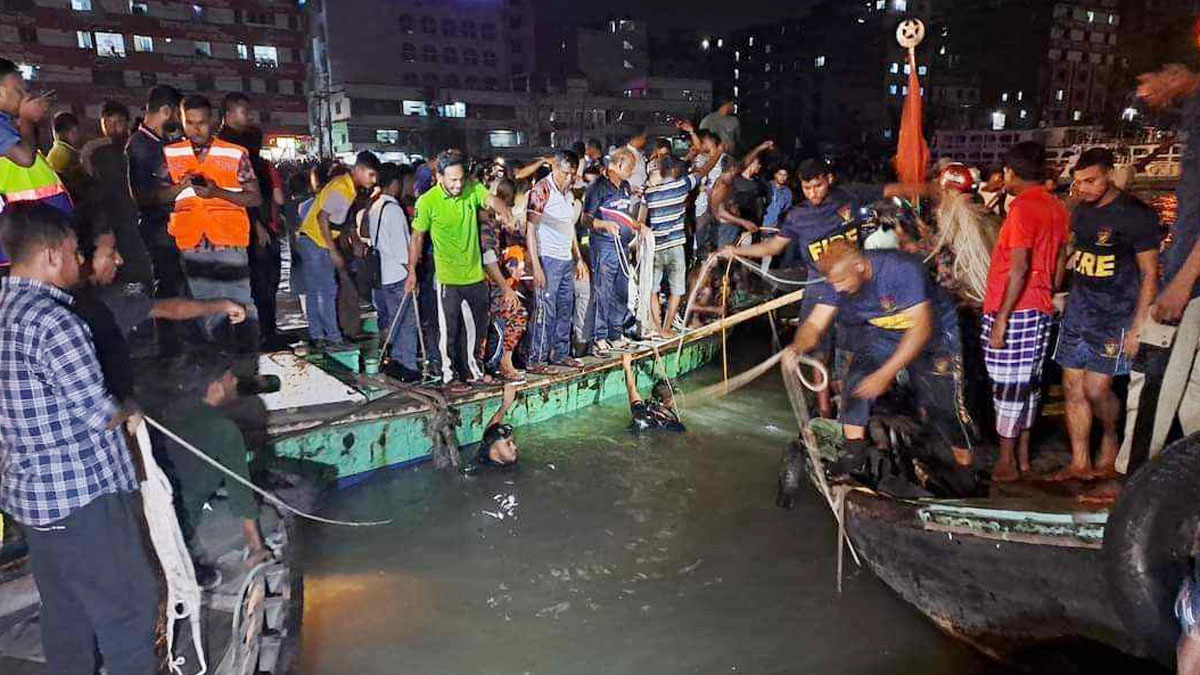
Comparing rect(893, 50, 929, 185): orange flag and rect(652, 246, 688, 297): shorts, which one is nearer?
rect(893, 50, 929, 185): orange flag

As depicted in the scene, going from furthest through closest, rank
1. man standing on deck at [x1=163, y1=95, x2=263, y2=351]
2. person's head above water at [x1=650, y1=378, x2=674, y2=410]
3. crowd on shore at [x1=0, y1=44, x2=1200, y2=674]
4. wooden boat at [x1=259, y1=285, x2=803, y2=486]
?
person's head above water at [x1=650, y1=378, x2=674, y2=410]
wooden boat at [x1=259, y1=285, x2=803, y2=486]
man standing on deck at [x1=163, y1=95, x2=263, y2=351]
crowd on shore at [x1=0, y1=44, x2=1200, y2=674]

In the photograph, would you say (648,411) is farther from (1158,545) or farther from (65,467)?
(65,467)

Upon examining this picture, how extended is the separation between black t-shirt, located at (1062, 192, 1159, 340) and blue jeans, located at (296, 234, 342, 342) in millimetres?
Answer: 6510

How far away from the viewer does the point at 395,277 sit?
7.32 meters

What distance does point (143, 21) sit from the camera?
44062 millimetres

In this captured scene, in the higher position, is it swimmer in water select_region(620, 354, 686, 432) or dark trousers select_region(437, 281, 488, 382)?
dark trousers select_region(437, 281, 488, 382)

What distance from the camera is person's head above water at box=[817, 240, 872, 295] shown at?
455 centimetres

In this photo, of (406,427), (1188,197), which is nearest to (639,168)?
(406,427)

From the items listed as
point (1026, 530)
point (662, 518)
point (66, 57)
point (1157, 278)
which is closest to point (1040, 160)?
point (1157, 278)

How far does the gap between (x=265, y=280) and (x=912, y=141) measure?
269 inches

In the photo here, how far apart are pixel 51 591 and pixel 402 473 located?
3.68m

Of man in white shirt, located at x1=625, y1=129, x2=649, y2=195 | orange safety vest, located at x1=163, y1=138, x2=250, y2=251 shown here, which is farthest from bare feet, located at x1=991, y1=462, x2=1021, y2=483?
orange safety vest, located at x1=163, y1=138, x2=250, y2=251

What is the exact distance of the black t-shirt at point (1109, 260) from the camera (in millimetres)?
4840

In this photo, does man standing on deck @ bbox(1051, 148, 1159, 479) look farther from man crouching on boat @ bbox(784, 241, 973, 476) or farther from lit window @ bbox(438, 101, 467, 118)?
lit window @ bbox(438, 101, 467, 118)
